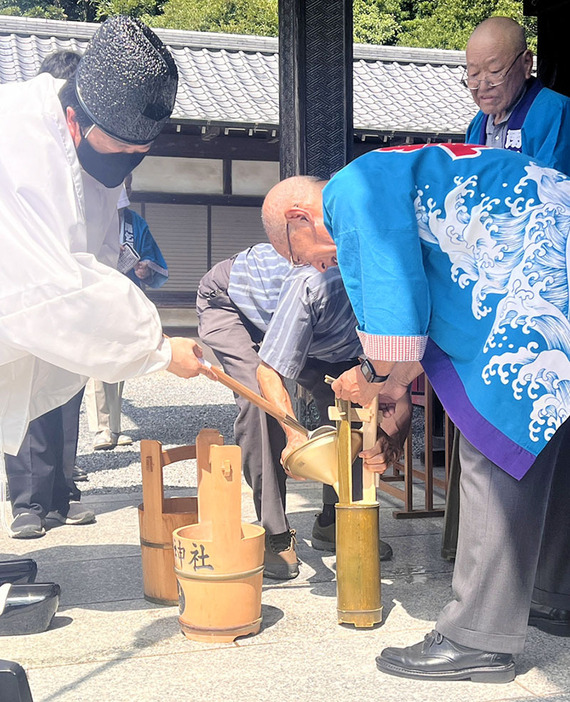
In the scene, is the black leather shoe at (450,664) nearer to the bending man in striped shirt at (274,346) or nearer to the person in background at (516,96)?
the bending man in striped shirt at (274,346)

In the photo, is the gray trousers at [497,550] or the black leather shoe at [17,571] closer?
the gray trousers at [497,550]

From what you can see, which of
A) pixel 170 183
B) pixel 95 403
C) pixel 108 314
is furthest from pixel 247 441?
pixel 170 183

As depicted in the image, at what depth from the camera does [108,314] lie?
8.73 ft

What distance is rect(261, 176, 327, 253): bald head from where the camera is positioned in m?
2.97

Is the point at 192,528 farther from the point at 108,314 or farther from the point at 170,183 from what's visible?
the point at 170,183

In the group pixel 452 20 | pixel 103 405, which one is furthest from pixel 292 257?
pixel 452 20

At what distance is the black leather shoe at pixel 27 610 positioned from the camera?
116 inches

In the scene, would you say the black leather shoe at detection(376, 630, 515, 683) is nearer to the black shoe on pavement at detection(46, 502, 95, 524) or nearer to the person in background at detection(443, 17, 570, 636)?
the person in background at detection(443, 17, 570, 636)

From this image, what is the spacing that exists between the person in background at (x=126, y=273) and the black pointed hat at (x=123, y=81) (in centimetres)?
251

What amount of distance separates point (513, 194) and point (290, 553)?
180 cm

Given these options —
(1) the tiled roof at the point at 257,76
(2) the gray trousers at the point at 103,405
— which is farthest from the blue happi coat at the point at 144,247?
(1) the tiled roof at the point at 257,76

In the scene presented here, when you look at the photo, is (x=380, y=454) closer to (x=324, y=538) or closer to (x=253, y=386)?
(x=253, y=386)

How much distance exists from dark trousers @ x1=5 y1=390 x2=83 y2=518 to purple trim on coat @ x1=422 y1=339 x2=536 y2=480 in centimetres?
248

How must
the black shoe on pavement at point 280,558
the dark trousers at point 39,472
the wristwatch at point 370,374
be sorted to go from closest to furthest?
the wristwatch at point 370,374 < the black shoe on pavement at point 280,558 < the dark trousers at point 39,472
